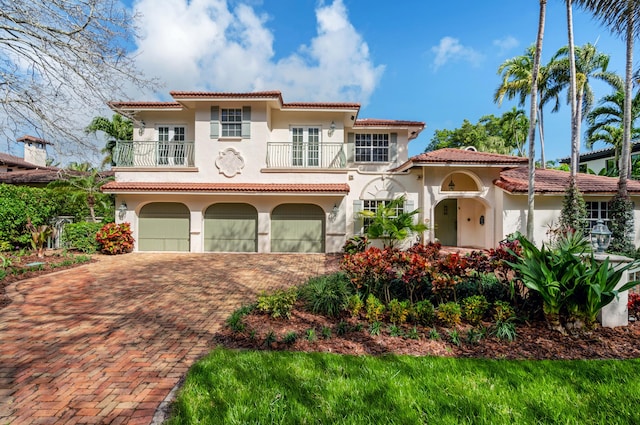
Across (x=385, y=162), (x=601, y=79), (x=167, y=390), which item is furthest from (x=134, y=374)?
(x=601, y=79)

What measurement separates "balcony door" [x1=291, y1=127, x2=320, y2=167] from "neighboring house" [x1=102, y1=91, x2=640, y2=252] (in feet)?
0.25

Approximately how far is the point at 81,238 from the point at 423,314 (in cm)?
1591

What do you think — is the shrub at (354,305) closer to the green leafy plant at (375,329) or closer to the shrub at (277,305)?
the green leafy plant at (375,329)

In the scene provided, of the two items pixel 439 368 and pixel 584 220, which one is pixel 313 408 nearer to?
pixel 439 368

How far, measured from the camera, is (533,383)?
347cm

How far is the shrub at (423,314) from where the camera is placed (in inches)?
207

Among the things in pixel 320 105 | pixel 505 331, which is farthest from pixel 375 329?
pixel 320 105

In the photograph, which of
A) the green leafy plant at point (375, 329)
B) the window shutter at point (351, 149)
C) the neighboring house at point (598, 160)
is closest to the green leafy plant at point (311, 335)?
the green leafy plant at point (375, 329)

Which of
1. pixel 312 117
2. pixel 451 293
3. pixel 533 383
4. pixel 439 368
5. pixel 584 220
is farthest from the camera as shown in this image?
pixel 312 117

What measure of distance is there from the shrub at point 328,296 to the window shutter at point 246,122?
10.8m

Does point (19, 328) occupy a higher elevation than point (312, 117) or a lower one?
lower

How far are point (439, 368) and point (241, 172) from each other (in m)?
13.1

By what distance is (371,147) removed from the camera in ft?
57.2

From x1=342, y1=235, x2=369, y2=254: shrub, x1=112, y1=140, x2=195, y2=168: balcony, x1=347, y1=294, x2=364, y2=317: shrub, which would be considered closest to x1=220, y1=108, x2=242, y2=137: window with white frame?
x1=112, y1=140, x2=195, y2=168: balcony
